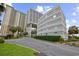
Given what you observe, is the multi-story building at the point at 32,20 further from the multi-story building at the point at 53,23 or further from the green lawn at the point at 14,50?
the green lawn at the point at 14,50

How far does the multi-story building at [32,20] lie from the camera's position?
5684 mm

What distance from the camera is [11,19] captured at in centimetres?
570

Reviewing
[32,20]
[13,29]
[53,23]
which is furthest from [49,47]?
[13,29]

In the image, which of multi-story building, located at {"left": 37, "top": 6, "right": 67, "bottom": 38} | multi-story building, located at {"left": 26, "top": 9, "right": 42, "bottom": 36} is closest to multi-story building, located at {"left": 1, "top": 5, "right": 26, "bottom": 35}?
multi-story building, located at {"left": 26, "top": 9, "right": 42, "bottom": 36}

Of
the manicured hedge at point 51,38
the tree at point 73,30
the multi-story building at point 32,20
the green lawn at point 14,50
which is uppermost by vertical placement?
the multi-story building at point 32,20

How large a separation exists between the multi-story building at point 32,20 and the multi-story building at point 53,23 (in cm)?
13

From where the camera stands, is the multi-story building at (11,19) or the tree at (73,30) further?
the multi-story building at (11,19)

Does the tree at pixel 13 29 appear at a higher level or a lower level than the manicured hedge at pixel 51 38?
higher

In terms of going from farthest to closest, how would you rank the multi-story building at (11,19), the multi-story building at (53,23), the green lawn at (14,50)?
the multi-story building at (11,19) < the multi-story building at (53,23) < the green lawn at (14,50)

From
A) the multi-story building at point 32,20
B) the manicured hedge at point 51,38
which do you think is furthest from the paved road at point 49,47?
the multi-story building at point 32,20

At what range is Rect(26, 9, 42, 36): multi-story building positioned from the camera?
5684 millimetres

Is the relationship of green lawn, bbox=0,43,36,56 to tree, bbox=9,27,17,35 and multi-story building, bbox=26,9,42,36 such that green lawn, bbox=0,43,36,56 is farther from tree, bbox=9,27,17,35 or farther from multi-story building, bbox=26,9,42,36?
multi-story building, bbox=26,9,42,36

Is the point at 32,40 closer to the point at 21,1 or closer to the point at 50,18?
the point at 50,18

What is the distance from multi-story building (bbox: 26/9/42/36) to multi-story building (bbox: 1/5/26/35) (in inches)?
7.4
